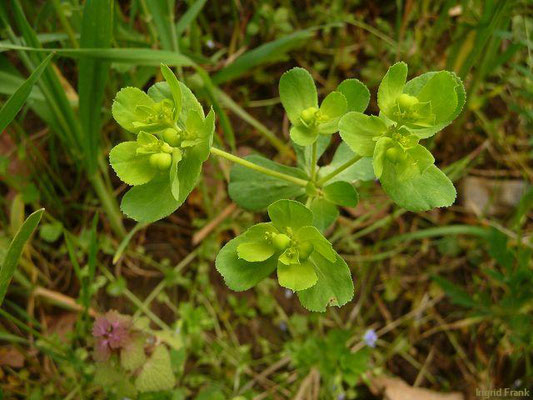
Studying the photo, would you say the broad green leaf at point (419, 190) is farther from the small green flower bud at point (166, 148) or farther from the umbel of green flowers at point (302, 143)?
the small green flower bud at point (166, 148)

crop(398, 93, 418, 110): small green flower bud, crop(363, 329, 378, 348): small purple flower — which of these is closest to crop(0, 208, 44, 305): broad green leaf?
crop(398, 93, 418, 110): small green flower bud

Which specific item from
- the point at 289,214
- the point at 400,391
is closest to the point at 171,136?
the point at 289,214

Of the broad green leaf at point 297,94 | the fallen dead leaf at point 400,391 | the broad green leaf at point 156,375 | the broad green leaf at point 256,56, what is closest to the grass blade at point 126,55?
the broad green leaf at point 256,56

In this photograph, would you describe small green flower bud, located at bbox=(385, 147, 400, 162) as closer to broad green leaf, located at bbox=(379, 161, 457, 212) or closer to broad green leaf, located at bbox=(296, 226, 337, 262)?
broad green leaf, located at bbox=(379, 161, 457, 212)

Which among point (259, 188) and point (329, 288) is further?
point (259, 188)

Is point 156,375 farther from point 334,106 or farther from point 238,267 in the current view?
point 334,106

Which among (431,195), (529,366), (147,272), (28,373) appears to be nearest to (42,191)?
(147,272)
